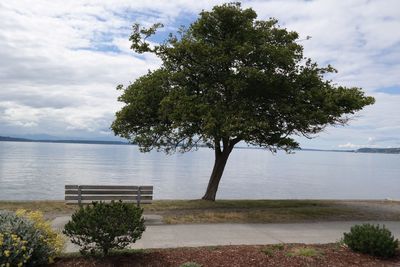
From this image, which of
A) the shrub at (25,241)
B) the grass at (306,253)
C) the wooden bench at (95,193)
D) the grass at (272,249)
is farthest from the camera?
the wooden bench at (95,193)

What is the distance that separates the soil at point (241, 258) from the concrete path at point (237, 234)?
0.93 m

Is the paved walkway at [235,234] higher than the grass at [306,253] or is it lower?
lower

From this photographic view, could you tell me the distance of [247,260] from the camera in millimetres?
8406

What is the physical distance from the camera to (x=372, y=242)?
8961mm

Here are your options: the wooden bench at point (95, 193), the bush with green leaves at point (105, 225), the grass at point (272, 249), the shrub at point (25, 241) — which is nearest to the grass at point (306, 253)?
the grass at point (272, 249)

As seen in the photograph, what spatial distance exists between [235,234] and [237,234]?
0.05 metres

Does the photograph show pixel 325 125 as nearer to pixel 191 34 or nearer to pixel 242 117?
pixel 242 117

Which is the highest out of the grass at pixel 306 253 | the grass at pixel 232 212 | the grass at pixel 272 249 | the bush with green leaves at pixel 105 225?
the bush with green leaves at pixel 105 225

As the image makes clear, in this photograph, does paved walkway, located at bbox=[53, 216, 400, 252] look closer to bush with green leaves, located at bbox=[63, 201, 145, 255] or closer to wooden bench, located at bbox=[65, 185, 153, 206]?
wooden bench, located at bbox=[65, 185, 153, 206]

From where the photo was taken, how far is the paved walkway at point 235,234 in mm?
10266

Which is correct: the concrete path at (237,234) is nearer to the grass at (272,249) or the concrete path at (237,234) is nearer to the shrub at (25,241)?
the grass at (272,249)

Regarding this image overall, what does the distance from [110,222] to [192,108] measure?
8936 millimetres

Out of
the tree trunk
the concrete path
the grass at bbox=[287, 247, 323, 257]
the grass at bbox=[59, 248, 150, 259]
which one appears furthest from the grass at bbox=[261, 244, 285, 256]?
the tree trunk

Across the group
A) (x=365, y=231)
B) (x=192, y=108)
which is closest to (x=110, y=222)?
(x=365, y=231)
